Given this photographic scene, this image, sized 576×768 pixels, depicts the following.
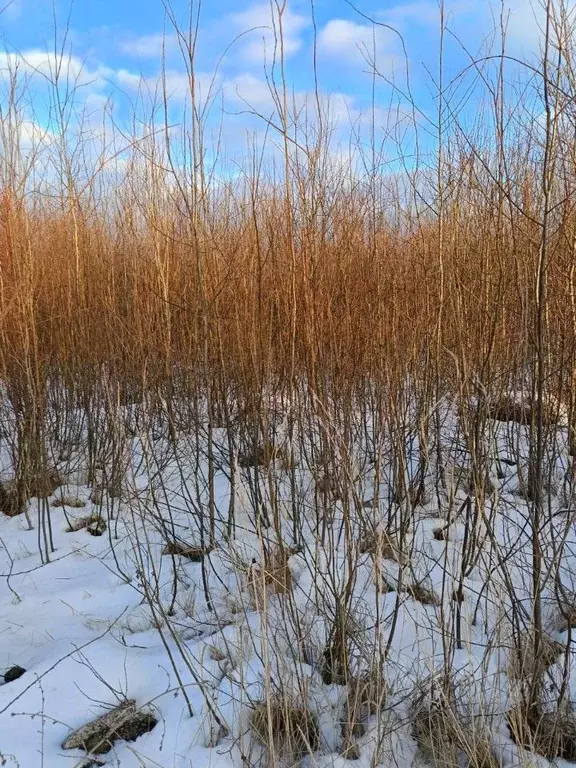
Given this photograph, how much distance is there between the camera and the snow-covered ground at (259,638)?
1.25 meters

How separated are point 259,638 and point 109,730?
451mm

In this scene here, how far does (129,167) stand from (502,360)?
2.20m

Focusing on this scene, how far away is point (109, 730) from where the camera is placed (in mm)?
1344

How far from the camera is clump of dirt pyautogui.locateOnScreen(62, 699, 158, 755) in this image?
52.7 inches

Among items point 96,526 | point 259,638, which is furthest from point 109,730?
point 96,526

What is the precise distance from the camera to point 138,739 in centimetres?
137

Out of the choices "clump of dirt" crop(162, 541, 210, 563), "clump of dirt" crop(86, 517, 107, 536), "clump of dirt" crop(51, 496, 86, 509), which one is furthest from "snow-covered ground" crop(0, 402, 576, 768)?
"clump of dirt" crop(51, 496, 86, 509)

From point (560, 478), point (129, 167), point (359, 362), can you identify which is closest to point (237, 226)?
point (129, 167)

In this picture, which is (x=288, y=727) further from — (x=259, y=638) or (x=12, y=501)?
(x=12, y=501)

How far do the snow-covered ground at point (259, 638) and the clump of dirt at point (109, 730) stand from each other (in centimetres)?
2

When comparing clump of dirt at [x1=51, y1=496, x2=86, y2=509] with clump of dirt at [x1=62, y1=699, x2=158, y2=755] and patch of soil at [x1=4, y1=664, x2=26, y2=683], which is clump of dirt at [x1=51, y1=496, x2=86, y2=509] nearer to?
patch of soil at [x1=4, y1=664, x2=26, y2=683]

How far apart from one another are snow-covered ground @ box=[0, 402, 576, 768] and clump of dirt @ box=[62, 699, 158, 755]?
2 cm

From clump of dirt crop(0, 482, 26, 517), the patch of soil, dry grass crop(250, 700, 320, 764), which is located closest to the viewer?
dry grass crop(250, 700, 320, 764)

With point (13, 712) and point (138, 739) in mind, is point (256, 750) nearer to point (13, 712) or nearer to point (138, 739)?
point (138, 739)
